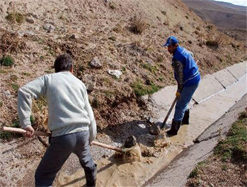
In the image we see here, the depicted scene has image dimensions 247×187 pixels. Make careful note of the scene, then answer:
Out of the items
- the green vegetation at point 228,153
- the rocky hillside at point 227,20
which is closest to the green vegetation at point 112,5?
the green vegetation at point 228,153

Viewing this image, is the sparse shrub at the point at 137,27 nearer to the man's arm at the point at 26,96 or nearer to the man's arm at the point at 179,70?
→ the man's arm at the point at 179,70

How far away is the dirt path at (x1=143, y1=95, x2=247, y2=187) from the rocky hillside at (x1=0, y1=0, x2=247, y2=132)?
1530mm

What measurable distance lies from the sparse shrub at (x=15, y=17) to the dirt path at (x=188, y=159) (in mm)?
5719

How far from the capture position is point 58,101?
328 cm

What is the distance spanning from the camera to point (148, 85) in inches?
315

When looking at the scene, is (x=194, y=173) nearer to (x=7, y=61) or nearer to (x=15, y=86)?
(x=15, y=86)

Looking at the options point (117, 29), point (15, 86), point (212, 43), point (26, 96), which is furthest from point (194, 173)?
point (212, 43)

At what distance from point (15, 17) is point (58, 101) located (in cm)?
587

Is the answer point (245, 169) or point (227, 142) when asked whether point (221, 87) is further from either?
point (245, 169)

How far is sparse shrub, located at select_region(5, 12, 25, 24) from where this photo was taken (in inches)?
319

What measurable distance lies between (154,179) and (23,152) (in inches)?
86.9

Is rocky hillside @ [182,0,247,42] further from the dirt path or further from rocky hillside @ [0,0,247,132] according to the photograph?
the dirt path

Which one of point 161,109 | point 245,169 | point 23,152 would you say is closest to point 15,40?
point 23,152

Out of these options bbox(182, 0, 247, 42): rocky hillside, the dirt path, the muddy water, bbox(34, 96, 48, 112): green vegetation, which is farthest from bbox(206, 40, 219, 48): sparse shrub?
bbox(182, 0, 247, 42): rocky hillside
